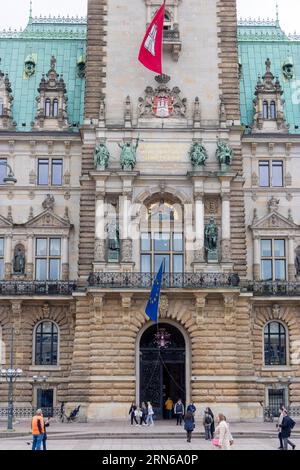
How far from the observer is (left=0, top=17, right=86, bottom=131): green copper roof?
176 ft

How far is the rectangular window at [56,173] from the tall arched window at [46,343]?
8738mm

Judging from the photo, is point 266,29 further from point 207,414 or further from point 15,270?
→ point 207,414

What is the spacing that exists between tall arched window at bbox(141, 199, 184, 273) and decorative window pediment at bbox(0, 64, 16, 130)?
10680mm

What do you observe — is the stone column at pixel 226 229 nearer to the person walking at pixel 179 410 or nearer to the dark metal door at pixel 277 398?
the dark metal door at pixel 277 398

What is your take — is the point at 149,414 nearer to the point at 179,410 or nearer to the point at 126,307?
the point at 179,410

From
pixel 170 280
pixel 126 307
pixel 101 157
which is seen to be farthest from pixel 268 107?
pixel 126 307

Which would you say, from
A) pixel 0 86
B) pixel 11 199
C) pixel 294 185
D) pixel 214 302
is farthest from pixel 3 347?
pixel 294 185

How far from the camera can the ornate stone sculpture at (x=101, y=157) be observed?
159 ft

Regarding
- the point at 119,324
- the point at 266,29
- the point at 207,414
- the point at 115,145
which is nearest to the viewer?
the point at 207,414

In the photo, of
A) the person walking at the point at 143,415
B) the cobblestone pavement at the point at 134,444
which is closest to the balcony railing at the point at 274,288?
the person walking at the point at 143,415

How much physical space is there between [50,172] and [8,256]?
19.5ft

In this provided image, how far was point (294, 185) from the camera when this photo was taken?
51562 millimetres

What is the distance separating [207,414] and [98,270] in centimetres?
1389

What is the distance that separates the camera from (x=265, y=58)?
56969mm
